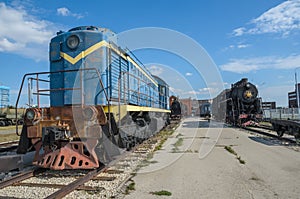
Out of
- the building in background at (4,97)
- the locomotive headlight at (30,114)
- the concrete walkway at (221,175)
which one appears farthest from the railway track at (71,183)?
the building in background at (4,97)

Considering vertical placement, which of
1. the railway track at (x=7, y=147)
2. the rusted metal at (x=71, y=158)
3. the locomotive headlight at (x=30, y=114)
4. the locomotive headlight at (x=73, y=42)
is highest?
the locomotive headlight at (x=73, y=42)

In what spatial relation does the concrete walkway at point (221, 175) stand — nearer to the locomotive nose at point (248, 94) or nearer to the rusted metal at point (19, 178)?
the rusted metal at point (19, 178)

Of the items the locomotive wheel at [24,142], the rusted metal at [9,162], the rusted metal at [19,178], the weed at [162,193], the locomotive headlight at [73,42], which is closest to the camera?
the weed at [162,193]

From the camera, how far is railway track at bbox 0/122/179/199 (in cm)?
523

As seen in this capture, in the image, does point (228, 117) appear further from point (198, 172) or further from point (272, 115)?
point (198, 172)

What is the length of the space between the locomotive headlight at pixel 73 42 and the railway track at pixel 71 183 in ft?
11.9

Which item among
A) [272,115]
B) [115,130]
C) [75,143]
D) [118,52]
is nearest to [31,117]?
[75,143]

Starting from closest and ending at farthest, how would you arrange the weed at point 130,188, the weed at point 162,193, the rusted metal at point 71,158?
the weed at point 162,193, the weed at point 130,188, the rusted metal at point 71,158

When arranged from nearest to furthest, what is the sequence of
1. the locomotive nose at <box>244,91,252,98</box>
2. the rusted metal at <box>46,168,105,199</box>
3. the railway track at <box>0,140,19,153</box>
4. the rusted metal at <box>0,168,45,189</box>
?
the rusted metal at <box>46,168,105,199</box> < the rusted metal at <box>0,168,45,189</box> < the railway track at <box>0,140,19,153</box> < the locomotive nose at <box>244,91,252,98</box>

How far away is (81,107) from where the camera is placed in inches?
274

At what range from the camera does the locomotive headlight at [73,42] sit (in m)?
8.17

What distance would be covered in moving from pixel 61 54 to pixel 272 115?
27.9 metres

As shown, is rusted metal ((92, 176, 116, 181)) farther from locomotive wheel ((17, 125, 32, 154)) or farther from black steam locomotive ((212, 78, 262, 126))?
black steam locomotive ((212, 78, 262, 126))

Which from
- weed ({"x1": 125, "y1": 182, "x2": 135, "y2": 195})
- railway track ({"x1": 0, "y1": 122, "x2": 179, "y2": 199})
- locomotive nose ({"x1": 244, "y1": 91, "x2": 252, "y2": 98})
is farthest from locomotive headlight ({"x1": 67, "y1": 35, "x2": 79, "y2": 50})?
locomotive nose ({"x1": 244, "y1": 91, "x2": 252, "y2": 98})
